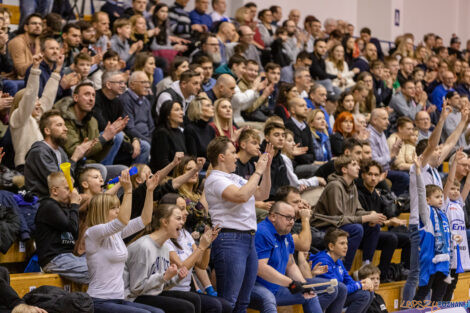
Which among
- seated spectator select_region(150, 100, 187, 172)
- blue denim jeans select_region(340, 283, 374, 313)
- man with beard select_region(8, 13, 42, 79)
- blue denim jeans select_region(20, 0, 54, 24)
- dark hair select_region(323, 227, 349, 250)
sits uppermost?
blue denim jeans select_region(20, 0, 54, 24)

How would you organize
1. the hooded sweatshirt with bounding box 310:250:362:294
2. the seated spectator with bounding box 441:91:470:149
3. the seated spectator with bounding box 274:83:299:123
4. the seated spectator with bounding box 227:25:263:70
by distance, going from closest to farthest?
the hooded sweatshirt with bounding box 310:250:362:294, the seated spectator with bounding box 274:83:299:123, the seated spectator with bounding box 227:25:263:70, the seated spectator with bounding box 441:91:470:149

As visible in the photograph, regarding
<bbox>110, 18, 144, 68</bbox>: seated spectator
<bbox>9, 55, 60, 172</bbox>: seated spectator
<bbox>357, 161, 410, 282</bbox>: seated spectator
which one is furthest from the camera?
<bbox>110, 18, 144, 68</bbox>: seated spectator

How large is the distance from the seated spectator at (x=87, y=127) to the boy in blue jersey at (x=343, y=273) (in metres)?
1.92

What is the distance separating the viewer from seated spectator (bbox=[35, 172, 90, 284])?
541 centimetres

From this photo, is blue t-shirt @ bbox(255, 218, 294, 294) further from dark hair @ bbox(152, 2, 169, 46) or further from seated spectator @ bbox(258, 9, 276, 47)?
seated spectator @ bbox(258, 9, 276, 47)

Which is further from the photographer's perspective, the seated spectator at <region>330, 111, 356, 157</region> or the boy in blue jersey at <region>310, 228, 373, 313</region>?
the seated spectator at <region>330, 111, 356, 157</region>

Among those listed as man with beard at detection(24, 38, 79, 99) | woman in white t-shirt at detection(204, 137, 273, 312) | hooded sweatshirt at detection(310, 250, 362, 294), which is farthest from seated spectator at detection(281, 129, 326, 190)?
man with beard at detection(24, 38, 79, 99)

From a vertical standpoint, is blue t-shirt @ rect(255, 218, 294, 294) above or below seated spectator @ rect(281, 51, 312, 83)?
below

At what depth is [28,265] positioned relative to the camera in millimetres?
5723

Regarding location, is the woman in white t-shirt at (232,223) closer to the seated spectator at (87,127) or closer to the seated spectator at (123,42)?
the seated spectator at (87,127)

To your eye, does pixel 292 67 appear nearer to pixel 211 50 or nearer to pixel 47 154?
pixel 211 50

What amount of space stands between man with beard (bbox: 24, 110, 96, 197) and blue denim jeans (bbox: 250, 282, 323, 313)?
5.85 ft

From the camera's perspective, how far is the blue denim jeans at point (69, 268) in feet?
17.8

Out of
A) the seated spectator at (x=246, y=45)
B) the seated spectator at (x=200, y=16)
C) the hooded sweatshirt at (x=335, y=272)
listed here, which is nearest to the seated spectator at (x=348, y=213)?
the hooded sweatshirt at (x=335, y=272)
